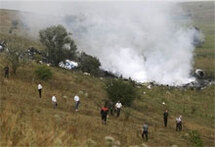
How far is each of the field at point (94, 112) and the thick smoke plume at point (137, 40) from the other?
11429 millimetres

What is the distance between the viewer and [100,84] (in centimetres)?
4756

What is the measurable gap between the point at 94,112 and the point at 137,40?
57316mm

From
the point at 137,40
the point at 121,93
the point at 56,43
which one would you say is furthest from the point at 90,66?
the point at 137,40

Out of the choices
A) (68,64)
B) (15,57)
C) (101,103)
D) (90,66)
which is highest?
(68,64)

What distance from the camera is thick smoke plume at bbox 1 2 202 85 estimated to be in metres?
68.3

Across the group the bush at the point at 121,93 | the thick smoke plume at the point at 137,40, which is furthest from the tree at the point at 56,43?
the bush at the point at 121,93

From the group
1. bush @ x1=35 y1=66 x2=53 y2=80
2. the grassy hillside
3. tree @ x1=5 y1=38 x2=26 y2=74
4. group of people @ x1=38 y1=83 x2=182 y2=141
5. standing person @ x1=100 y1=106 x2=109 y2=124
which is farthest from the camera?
bush @ x1=35 y1=66 x2=53 y2=80

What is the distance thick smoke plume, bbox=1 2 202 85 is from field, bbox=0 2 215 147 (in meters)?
11.4

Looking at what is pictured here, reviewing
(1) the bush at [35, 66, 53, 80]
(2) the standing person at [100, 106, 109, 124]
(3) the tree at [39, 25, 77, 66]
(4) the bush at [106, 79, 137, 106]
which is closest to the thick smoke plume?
(3) the tree at [39, 25, 77, 66]

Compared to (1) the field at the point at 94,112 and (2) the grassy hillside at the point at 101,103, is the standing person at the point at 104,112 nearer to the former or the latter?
(1) the field at the point at 94,112

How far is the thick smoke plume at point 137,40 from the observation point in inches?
2689

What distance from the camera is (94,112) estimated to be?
31.0 meters

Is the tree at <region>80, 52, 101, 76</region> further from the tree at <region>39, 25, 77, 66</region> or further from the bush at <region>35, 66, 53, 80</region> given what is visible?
the bush at <region>35, 66, 53, 80</region>

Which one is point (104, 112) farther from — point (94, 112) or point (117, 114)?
point (94, 112)
